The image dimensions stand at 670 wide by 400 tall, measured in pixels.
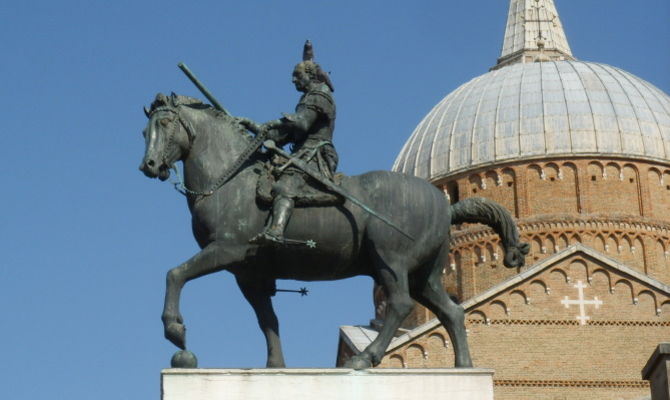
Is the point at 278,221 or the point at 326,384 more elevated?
the point at 278,221

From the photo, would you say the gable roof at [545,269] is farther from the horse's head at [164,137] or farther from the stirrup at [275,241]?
the stirrup at [275,241]

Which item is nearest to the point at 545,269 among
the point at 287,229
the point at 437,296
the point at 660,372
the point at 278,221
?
the point at 660,372

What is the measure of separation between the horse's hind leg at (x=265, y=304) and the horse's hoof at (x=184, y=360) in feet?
2.98

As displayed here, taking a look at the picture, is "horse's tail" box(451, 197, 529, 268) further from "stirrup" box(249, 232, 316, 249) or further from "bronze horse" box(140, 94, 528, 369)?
"stirrup" box(249, 232, 316, 249)

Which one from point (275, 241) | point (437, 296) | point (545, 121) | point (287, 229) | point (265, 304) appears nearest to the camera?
point (275, 241)

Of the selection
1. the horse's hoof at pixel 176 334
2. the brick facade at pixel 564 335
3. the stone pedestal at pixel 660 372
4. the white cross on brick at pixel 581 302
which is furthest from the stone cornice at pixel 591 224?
the horse's hoof at pixel 176 334

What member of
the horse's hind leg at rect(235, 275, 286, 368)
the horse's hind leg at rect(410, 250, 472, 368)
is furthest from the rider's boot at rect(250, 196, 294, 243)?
the horse's hind leg at rect(410, 250, 472, 368)

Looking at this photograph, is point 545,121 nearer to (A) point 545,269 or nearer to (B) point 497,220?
(A) point 545,269

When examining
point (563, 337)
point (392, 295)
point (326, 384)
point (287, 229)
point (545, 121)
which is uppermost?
point (545, 121)

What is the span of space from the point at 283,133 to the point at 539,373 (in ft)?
63.7

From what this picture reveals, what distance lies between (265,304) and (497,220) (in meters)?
1.89

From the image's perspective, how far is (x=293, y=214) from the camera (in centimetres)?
1080

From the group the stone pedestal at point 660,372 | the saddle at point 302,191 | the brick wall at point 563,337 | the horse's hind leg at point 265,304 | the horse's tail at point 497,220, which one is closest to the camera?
the saddle at point 302,191

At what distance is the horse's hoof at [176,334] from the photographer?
34.2 feet
